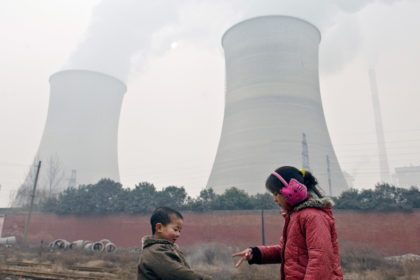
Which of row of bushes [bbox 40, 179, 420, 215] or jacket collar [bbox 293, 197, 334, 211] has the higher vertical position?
row of bushes [bbox 40, 179, 420, 215]

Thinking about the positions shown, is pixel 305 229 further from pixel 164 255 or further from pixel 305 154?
pixel 305 154

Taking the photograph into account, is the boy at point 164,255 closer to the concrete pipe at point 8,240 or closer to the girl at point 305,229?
the girl at point 305,229

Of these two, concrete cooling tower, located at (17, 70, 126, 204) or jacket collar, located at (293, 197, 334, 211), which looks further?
concrete cooling tower, located at (17, 70, 126, 204)

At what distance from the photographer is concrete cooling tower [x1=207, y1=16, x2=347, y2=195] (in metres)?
13.4

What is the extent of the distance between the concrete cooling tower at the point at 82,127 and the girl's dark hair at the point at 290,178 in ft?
55.5

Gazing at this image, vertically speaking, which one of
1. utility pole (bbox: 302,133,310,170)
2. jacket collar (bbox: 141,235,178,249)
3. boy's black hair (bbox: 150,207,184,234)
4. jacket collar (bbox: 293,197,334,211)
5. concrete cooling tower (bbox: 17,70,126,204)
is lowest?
jacket collar (bbox: 141,235,178,249)

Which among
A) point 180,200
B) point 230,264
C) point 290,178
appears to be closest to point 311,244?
point 290,178

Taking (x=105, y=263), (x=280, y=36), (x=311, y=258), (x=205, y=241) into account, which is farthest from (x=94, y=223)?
(x=311, y=258)

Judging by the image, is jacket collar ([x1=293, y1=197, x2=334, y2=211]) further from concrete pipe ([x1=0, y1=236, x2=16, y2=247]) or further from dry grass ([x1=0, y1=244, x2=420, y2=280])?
concrete pipe ([x1=0, y1=236, x2=16, y2=247])

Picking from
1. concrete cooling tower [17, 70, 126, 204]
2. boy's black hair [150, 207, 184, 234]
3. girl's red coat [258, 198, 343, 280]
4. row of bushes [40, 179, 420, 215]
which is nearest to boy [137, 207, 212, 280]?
boy's black hair [150, 207, 184, 234]

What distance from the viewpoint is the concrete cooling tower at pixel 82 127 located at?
17.1 metres

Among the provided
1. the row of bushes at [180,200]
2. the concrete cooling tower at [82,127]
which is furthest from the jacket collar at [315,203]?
the concrete cooling tower at [82,127]

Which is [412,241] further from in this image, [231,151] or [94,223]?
[94,223]

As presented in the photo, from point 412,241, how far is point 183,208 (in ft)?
26.2
